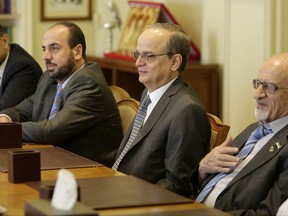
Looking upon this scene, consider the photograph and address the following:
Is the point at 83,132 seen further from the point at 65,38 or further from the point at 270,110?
the point at 270,110

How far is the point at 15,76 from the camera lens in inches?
195

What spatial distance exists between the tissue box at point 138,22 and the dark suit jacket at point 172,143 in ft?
8.40

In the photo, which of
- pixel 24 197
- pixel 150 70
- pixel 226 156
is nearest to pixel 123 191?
pixel 24 197

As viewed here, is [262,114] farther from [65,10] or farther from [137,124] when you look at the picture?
[65,10]

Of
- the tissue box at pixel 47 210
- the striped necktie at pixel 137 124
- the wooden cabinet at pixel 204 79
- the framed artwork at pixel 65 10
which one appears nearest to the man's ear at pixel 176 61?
the striped necktie at pixel 137 124

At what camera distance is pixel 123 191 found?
A: 2756 mm

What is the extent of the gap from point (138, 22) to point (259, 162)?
11.8 ft

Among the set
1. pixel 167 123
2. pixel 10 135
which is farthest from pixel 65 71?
pixel 167 123

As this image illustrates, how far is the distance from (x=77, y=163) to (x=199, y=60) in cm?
285

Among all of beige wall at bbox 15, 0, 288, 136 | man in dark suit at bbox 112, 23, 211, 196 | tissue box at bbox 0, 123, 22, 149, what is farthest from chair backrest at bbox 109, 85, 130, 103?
beige wall at bbox 15, 0, 288, 136

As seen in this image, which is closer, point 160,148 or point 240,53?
point 160,148

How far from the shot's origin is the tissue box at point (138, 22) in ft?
19.9

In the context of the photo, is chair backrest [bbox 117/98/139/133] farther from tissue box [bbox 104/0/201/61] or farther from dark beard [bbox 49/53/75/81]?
tissue box [bbox 104/0/201/61]

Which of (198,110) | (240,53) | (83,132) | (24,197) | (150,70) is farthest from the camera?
(240,53)
